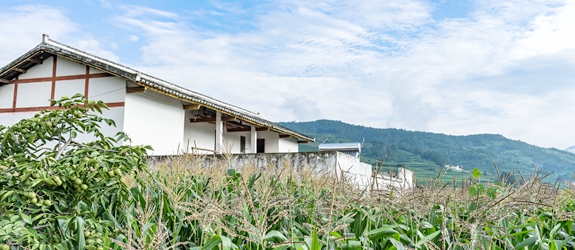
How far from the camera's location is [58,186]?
3.36 metres

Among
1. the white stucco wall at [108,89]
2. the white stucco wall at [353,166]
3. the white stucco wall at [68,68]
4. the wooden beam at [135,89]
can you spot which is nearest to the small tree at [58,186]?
the white stucco wall at [353,166]

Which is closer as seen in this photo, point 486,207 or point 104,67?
point 486,207

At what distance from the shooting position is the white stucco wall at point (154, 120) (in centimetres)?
1627

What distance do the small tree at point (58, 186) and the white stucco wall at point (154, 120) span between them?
40.3 ft

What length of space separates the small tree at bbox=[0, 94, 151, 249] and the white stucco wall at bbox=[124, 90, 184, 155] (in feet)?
40.3

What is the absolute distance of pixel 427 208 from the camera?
3.30m

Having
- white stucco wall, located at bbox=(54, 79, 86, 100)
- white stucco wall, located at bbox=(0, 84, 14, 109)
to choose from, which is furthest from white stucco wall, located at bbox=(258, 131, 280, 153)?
white stucco wall, located at bbox=(0, 84, 14, 109)

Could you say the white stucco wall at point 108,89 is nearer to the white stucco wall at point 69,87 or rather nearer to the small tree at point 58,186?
the white stucco wall at point 69,87

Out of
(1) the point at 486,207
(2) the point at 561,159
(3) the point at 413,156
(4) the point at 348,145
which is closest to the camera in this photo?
(1) the point at 486,207

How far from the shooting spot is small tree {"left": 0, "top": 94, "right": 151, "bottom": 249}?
10.1 feet

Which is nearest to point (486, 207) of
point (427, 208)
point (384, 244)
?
point (427, 208)

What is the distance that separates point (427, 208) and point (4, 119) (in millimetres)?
18988

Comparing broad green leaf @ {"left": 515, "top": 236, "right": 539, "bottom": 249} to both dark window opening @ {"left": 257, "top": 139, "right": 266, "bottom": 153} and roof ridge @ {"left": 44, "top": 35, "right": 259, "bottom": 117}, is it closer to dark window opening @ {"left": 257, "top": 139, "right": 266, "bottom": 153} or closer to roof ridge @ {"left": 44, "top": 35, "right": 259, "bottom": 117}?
roof ridge @ {"left": 44, "top": 35, "right": 259, "bottom": 117}

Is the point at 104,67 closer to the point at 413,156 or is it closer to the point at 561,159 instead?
the point at 413,156
